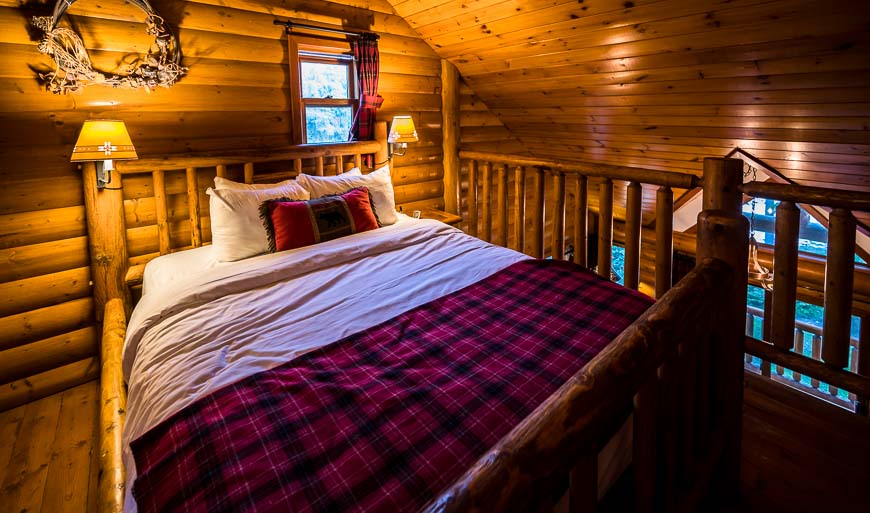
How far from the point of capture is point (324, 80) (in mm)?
3377

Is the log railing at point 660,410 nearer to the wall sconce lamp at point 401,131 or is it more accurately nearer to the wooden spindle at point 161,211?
the wall sconce lamp at point 401,131

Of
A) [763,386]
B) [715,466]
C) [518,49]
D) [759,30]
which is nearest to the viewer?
[715,466]

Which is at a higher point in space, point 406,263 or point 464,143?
point 464,143

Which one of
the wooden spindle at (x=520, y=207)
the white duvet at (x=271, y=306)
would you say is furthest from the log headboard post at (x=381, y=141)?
the white duvet at (x=271, y=306)

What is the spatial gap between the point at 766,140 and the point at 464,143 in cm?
224

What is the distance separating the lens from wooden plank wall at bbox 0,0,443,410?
7.36 ft

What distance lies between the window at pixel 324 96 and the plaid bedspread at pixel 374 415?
83.8 inches

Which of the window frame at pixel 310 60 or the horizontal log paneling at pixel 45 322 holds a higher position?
the window frame at pixel 310 60

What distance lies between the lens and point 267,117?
120 inches

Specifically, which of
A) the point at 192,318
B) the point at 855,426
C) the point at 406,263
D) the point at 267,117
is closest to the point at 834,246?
the point at 855,426

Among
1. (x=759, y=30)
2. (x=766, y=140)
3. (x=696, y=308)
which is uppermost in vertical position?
(x=759, y=30)

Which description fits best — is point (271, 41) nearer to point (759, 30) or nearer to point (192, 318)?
point (192, 318)

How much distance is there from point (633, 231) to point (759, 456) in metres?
1.14

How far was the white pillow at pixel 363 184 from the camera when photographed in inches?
109
